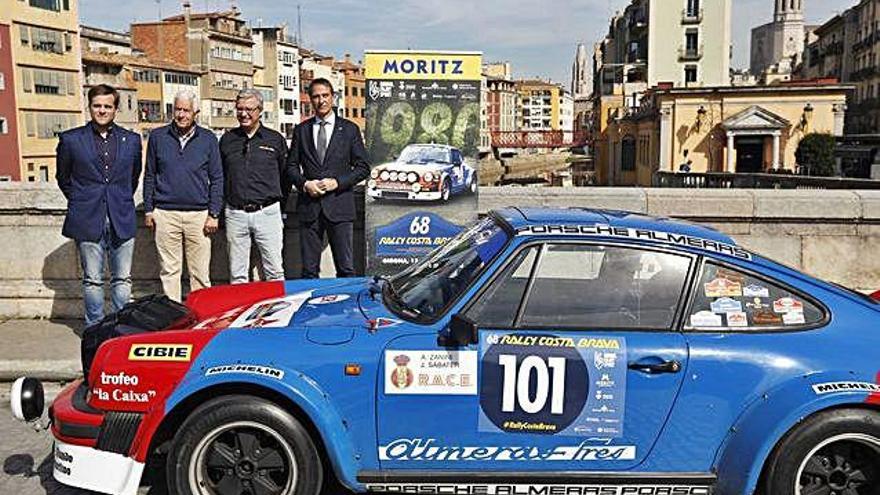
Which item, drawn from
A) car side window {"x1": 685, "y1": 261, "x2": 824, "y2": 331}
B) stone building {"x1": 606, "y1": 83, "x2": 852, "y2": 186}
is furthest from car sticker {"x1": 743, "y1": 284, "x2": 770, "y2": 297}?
stone building {"x1": 606, "y1": 83, "x2": 852, "y2": 186}

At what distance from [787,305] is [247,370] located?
2.56 metres

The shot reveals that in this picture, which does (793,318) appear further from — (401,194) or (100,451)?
(401,194)

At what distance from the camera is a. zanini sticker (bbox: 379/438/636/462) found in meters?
3.42

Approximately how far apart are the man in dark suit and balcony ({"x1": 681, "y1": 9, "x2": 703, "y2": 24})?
62487 millimetres

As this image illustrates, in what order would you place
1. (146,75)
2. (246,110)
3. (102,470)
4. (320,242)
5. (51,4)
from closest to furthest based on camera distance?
(102,470) < (246,110) < (320,242) < (51,4) < (146,75)

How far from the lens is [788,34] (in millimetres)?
174250

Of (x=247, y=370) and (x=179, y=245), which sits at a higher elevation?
(x=179, y=245)

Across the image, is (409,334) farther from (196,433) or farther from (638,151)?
(638,151)

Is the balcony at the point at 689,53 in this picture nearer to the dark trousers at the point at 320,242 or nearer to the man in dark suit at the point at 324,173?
the man in dark suit at the point at 324,173

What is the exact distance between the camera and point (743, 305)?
140 inches

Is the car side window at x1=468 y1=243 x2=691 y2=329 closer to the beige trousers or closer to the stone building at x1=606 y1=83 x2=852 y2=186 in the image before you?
the beige trousers

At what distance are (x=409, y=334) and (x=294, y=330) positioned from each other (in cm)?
57

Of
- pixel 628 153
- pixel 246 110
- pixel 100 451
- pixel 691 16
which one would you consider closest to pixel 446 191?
pixel 246 110

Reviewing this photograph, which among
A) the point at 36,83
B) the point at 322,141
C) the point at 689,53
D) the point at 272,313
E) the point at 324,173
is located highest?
the point at 689,53
